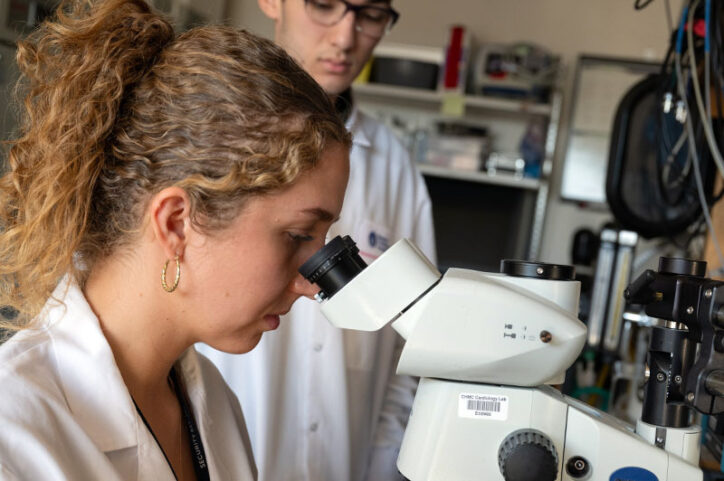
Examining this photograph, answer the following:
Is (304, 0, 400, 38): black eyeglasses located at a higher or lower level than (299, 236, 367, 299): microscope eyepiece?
higher

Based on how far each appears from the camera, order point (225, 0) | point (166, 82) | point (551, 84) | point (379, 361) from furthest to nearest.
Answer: point (225, 0), point (551, 84), point (379, 361), point (166, 82)

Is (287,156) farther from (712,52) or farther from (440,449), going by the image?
(712,52)

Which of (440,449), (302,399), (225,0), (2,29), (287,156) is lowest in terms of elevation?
(302,399)

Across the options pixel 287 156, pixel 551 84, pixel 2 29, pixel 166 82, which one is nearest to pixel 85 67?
pixel 166 82

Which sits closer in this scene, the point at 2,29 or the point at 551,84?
the point at 2,29

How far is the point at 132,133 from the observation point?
913mm

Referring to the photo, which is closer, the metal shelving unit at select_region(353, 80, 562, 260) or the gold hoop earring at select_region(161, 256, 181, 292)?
the gold hoop earring at select_region(161, 256, 181, 292)

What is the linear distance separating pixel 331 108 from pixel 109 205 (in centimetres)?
31

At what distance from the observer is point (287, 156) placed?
2.93 ft

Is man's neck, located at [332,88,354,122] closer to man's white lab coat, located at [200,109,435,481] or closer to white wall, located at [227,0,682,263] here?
man's white lab coat, located at [200,109,435,481]

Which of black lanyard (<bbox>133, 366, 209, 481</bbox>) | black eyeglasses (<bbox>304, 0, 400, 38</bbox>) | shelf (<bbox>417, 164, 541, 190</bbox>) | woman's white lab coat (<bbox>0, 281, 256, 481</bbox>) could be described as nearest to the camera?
woman's white lab coat (<bbox>0, 281, 256, 481</bbox>)

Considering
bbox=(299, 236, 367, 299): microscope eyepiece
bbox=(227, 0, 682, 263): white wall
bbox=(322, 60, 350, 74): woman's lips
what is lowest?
bbox=(299, 236, 367, 299): microscope eyepiece

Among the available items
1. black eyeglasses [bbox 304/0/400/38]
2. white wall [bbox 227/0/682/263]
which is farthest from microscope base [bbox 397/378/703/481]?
white wall [bbox 227/0/682/263]

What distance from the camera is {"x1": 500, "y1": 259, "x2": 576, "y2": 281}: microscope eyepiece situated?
0.83m
